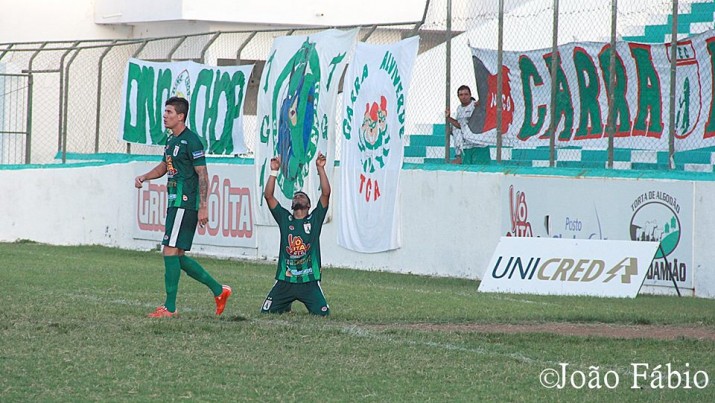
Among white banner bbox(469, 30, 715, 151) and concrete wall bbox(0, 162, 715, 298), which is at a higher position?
white banner bbox(469, 30, 715, 151)

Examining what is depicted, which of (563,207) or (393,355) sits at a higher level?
(563,207)

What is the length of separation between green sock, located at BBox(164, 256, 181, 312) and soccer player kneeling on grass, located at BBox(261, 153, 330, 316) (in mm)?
865

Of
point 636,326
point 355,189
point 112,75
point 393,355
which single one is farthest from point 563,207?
point 112,75

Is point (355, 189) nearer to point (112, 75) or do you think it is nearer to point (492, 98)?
point (492, 98)

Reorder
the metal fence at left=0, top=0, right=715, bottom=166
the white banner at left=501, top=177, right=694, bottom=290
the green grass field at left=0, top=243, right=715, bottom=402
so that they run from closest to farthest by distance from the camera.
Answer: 1. the green grass field at left=0, top=243, right=715, bottom=402
2. the white banner at left=501, top=177, right=694, bottom=290
3. the metal fence at left=0, top=0, right=715, bottom=166

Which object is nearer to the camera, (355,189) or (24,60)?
(355,189)

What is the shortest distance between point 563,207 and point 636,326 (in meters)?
5.05

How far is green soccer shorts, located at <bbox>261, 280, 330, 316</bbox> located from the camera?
1202cm

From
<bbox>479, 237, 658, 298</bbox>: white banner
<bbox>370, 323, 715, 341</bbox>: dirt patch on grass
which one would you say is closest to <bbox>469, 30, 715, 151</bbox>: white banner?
<bbox>479, 237, 658, 298</bbox>: white banner

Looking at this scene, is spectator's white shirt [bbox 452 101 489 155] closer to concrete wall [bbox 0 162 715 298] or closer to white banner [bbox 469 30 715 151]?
white banner [bbox 469 30 715 151]

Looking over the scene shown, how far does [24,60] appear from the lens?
3203cm

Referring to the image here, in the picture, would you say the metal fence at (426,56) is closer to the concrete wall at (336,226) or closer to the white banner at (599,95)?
the white banner at (599,95)

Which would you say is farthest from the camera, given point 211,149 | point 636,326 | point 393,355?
point 211,149

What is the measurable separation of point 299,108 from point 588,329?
32.4 ft
